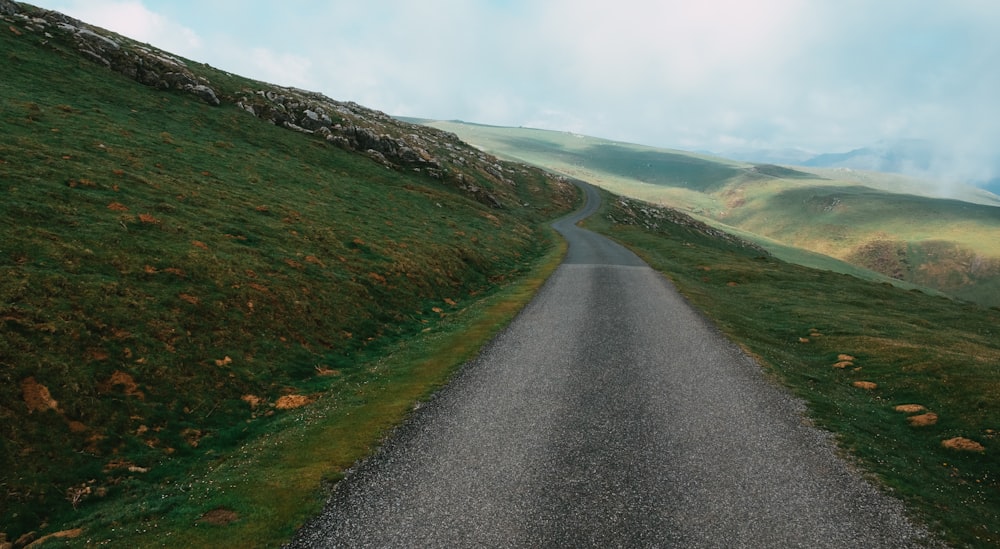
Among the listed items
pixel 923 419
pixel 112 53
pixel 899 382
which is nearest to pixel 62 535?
pixel 923 419

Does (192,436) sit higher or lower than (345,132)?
lower

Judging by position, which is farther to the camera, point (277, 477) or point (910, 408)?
point (910, 408)

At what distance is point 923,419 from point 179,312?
28.9 metres

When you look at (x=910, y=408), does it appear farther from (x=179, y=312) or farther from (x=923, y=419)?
(x=179, y=312)

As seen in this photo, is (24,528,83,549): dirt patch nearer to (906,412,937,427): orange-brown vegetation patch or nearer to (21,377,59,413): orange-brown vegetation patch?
(21,377,59,413): orange-brown vegetation patch

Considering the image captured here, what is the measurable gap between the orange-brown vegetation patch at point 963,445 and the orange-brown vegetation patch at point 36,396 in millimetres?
27108

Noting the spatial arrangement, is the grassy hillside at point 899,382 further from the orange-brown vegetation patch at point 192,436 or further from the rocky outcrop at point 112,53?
the rocky outcrop at point 112,53

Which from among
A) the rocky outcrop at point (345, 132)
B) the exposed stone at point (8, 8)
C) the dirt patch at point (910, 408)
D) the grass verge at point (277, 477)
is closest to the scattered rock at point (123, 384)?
the grass verge at point (277, 477)

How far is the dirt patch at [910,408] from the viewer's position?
17.2 metres

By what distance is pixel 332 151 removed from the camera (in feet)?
216

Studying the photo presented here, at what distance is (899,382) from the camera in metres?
20.0

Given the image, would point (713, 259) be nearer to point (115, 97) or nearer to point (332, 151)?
point (332, 151)

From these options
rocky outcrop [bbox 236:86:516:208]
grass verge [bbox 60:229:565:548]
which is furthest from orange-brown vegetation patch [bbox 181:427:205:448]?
rocky outcrop [bbox 236:86:516:208]

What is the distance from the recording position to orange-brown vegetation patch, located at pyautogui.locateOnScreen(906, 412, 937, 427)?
16.1m
